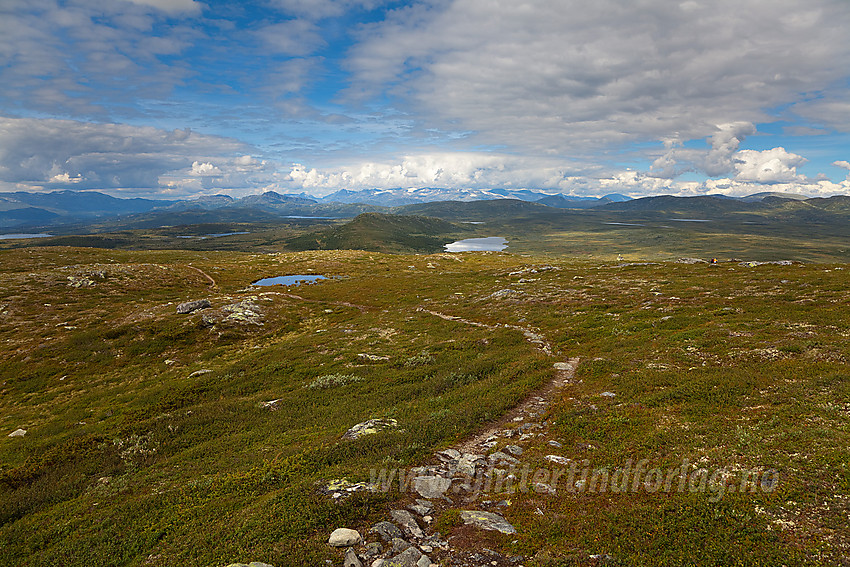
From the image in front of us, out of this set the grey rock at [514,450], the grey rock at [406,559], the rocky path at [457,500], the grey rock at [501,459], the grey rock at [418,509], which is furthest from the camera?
the grey rock at [514,450]

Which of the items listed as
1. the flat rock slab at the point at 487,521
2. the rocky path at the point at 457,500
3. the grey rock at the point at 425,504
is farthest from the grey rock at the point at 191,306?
the flat rock slab at the point at 487,521

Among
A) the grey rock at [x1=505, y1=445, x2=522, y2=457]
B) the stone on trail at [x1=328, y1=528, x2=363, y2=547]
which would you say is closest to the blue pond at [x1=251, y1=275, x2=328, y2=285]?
the grey rock at [x1=505, y1=445, x2=522, y2=457]

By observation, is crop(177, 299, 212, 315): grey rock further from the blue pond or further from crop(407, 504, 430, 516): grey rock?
crop(407, 504, 430, 516): grey rock

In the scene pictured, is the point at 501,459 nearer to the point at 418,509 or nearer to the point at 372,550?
the point at 418,509

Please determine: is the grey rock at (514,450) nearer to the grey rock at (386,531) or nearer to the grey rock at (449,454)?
the grey rock at (449,454)

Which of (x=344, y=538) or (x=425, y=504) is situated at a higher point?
(x=344, y=538)

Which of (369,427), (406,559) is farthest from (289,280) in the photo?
(406,559)
